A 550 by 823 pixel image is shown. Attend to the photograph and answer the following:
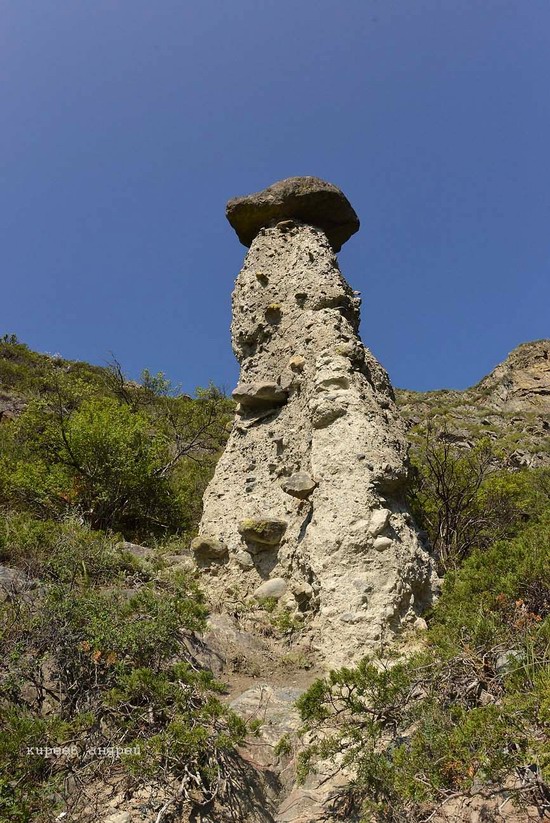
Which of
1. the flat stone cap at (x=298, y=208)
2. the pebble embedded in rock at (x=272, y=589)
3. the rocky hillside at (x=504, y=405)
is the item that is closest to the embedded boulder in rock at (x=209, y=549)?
the pebble embedded in rock at (x=272, y=589)

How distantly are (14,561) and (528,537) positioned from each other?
5734 mm

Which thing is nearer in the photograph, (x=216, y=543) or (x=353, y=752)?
(x=353, y=752)

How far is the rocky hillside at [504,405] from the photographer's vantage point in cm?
3059

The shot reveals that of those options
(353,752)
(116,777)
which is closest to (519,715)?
(353,752)

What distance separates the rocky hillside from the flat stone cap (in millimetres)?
19821

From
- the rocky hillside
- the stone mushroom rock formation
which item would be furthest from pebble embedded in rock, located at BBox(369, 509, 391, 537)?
the rocky hillside

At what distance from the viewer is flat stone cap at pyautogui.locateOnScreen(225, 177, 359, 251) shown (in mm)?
9359

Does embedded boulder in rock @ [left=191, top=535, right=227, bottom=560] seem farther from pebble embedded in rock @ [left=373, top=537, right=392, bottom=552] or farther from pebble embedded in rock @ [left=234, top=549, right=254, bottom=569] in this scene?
pebble embedded in rock @ [left=373, top=537, right=392, bottom=552]

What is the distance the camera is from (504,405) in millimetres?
40875

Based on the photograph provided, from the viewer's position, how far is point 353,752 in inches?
135

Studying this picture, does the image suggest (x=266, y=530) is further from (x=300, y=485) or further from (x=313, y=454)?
(x=313, y=454)

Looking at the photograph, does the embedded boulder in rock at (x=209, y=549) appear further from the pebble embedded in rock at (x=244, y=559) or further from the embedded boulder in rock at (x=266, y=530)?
the embedded boulder in rock at (x=266, y=530)

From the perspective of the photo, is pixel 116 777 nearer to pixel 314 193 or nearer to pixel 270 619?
pixel 270 619

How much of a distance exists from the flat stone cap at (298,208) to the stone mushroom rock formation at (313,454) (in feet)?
0.07
